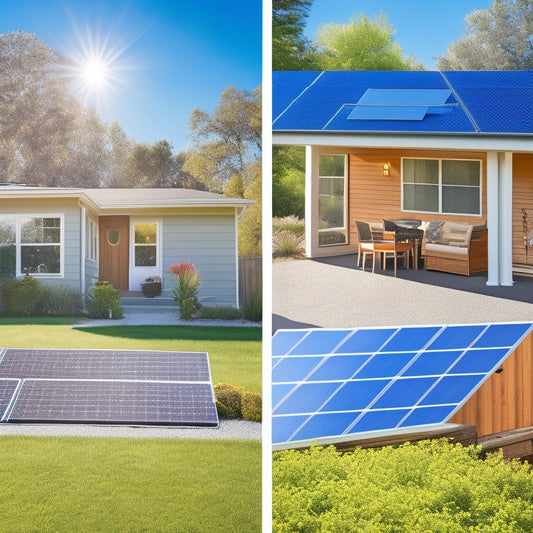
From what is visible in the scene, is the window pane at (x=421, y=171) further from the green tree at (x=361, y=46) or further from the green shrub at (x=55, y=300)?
the green shrub at (x=55, y=300)


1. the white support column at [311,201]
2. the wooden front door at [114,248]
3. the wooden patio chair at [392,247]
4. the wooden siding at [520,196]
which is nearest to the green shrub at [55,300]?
the wooden front door at [114,248]

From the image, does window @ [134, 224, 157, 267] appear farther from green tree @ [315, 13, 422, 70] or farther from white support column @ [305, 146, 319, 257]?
green tree @ [315, 13, 422, 70]

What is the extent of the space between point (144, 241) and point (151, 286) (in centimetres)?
27

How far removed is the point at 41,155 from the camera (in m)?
4.95

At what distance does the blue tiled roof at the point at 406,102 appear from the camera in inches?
209

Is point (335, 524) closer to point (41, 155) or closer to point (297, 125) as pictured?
point (297, 125)

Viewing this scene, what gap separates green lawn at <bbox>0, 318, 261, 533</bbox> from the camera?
15.7ft

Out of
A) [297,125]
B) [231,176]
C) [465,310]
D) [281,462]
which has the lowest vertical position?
[281,462]

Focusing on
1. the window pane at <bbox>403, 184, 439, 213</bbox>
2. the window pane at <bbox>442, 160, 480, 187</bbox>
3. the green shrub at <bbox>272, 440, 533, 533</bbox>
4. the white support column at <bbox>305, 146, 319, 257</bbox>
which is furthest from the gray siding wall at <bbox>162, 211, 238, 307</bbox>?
the window pane at <bbox>442, 160, 480, 187</bbox>

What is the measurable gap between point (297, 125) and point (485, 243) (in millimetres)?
1365

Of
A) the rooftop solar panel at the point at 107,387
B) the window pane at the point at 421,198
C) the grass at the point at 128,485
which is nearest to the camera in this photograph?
the grass at the point at 128,485

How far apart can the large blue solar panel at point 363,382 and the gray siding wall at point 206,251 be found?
575 millimetres

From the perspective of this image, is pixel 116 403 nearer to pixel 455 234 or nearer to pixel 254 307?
pixel 254 307

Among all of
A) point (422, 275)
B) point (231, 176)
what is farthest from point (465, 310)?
point (231, 176)
